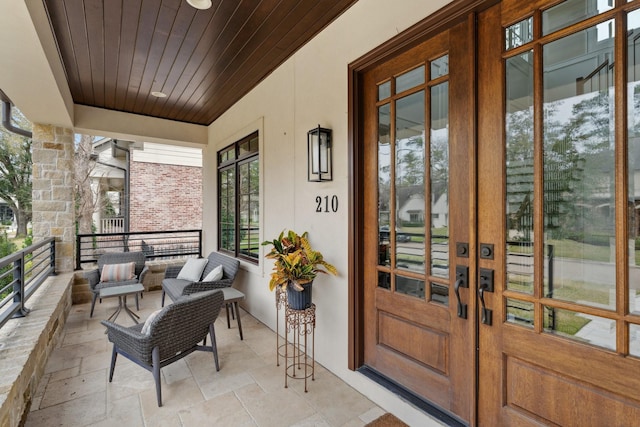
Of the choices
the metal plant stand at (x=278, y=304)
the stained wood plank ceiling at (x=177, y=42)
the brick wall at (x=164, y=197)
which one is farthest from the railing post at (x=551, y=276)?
the brick wall at (x=164, y=197)

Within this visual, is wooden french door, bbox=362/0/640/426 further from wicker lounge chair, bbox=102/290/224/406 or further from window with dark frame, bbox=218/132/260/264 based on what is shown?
window with dark frame, bbox=218/132/260/264

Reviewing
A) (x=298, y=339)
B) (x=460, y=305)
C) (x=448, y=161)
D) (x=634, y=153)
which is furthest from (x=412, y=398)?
(x=634, y=153)

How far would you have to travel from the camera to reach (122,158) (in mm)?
8812

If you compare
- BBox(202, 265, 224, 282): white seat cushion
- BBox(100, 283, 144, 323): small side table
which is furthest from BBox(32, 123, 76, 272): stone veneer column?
BBox(202, 265, 224, 282): white seat cushion

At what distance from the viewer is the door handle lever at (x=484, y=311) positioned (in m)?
1.63

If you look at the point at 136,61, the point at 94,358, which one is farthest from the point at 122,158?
the point at 94,358

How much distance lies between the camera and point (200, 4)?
2.35 meters

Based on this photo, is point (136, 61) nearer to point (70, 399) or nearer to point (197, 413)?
point (70, 399)

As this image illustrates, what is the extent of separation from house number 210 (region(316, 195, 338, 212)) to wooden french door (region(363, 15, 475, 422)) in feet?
1.01

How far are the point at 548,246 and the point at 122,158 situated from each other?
398 inches

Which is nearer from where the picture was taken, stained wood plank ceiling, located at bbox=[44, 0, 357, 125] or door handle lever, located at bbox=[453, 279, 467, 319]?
door handle lever, located at bbox=[453, 279, 467, 319]

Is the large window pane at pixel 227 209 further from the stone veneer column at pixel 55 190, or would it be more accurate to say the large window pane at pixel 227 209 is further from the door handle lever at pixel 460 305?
the door handle lever at pixel 460 305

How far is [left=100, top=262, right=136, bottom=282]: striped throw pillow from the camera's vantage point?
433cm

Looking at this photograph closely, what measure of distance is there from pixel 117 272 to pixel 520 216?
490 centimetres
